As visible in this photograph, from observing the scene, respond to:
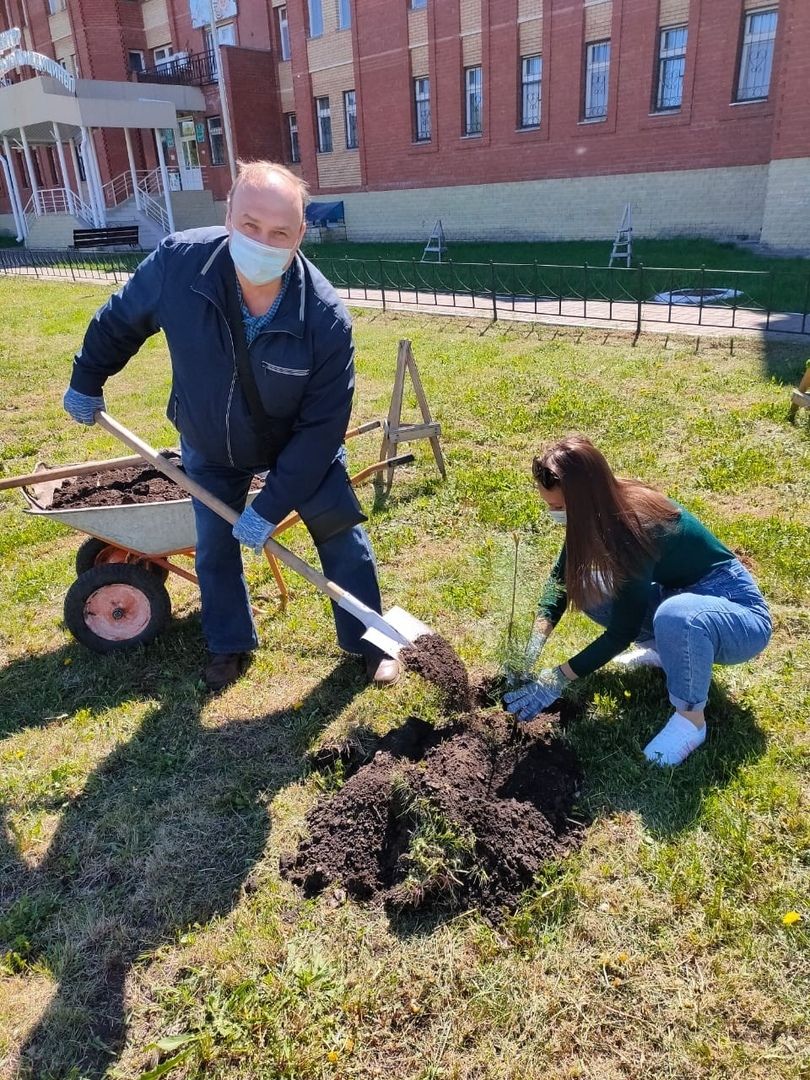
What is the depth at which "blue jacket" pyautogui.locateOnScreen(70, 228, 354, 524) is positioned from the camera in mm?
→ 2713

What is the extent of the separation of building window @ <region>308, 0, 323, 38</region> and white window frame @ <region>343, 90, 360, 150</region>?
2.25 meters

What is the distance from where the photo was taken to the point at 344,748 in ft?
9.62

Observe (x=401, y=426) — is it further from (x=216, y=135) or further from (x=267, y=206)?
(x=216, y=135)

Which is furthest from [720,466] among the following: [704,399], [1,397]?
[1,397]

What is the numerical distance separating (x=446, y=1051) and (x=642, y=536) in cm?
164

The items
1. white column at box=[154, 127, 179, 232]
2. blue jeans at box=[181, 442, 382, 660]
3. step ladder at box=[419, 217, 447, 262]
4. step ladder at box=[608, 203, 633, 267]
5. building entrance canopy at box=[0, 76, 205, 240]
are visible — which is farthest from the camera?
white column at box=[154, 127, 179, 232]

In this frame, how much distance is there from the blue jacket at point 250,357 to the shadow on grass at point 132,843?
38.2 inches

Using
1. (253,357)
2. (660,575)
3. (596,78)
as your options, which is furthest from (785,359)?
(596,78)

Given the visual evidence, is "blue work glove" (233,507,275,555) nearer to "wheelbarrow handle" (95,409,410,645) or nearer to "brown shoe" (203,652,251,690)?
"wheelbarrow handle" (95,409,410,645)

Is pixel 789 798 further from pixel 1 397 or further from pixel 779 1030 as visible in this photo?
pixel 1 397

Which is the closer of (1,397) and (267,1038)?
(267,1038)

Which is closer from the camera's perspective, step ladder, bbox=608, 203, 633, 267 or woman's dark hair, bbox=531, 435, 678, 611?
woman's dark hair, bbox=531, 435, 678, 611

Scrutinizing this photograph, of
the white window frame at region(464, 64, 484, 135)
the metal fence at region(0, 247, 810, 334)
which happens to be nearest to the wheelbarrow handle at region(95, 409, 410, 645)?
the metal fence at region(0, 247, 810, 334)

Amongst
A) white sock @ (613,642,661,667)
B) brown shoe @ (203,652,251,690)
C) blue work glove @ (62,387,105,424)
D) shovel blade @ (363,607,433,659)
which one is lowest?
brown shoe @ (203,652,251,690)
